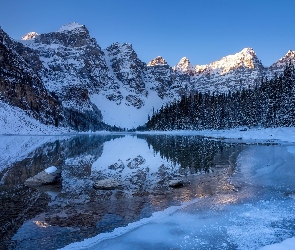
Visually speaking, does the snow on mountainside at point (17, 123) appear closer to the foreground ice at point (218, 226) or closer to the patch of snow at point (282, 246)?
the foreground ice at point (218, 226)

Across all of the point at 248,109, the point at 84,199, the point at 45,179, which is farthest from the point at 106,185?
the point at 248,109

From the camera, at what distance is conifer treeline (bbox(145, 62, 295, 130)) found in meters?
69.0

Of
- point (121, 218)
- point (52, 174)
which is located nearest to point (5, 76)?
point (52, 174)

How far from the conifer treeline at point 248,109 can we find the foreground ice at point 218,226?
186 ft

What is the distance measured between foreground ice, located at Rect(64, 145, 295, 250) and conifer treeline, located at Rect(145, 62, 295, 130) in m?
56.6

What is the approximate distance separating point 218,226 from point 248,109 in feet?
273

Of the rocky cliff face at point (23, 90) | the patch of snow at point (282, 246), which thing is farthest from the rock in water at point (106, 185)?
the rocky cliff face at point (23, 90)

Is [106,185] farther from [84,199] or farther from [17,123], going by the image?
[17,123]

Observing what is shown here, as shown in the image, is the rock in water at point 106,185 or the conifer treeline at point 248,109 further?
the conifer treeline at point 248,109

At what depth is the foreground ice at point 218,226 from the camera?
762cm

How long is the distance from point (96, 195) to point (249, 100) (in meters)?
82.8

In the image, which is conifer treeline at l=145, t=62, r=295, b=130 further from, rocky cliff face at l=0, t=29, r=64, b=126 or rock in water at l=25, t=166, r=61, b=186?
rocky cliff face at l=0, t=29, r=64, b=126

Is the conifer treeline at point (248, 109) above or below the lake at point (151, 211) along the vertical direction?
above

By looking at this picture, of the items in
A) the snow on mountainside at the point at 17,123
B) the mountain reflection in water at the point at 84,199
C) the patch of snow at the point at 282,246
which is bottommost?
the mountain reflection in water at the point at 84,199
